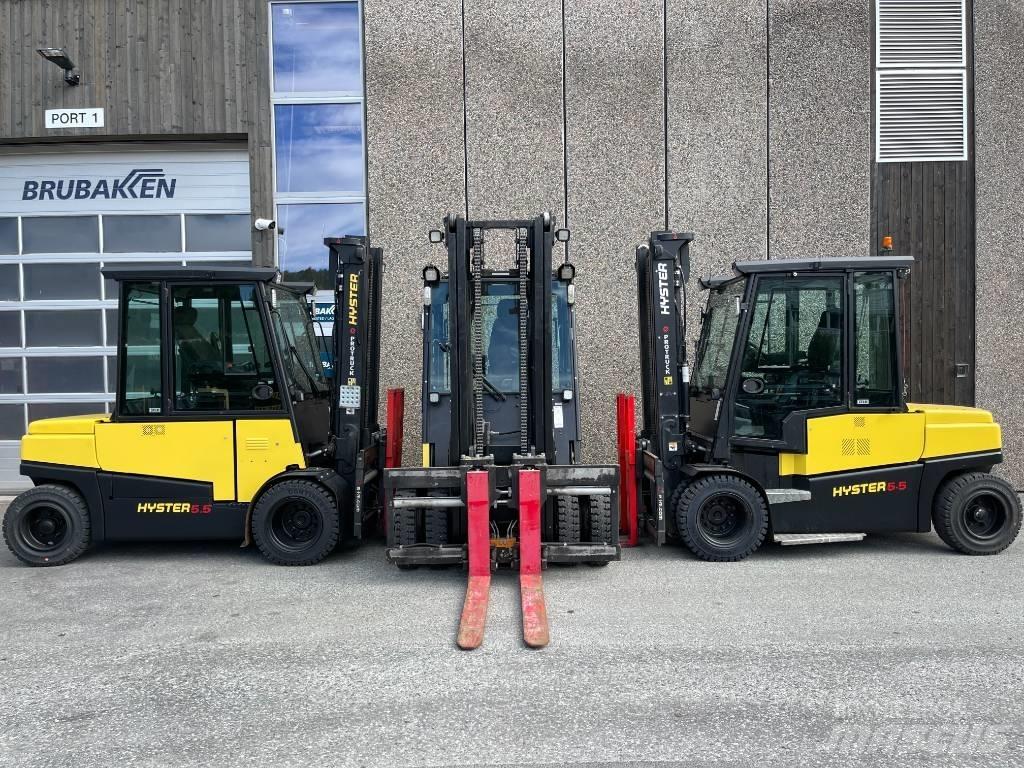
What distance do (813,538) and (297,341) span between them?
5125 millimetres

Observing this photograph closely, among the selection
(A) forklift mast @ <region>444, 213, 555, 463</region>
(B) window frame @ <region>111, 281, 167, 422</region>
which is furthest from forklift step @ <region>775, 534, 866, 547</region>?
(B) window frame @ <region>111, 281, 167, 422</region>

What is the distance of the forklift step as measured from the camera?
26.0 ft

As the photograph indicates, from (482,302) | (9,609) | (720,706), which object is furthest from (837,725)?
(9,609)

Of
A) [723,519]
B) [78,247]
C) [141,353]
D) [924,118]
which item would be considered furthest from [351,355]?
[924,118]

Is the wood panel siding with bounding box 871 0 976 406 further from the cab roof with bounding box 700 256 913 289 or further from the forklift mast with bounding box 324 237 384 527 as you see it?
the forklift mast with bounding box 324 237 384 527

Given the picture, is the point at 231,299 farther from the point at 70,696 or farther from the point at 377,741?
the point at 377,741

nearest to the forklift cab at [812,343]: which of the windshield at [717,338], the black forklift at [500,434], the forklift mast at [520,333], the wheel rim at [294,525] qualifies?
the windshield at [717,338]

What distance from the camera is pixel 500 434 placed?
25.3ft

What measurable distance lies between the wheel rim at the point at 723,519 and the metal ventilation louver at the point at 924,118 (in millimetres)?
6186

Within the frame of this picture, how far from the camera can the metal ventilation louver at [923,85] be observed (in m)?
11.6

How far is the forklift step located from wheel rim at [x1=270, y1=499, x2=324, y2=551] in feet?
13.6

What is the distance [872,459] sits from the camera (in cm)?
791

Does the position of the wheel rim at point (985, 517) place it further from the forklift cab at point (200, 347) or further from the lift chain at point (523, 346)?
the forklift cab at point (200, 347)

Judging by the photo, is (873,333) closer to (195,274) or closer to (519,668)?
(519,668)
